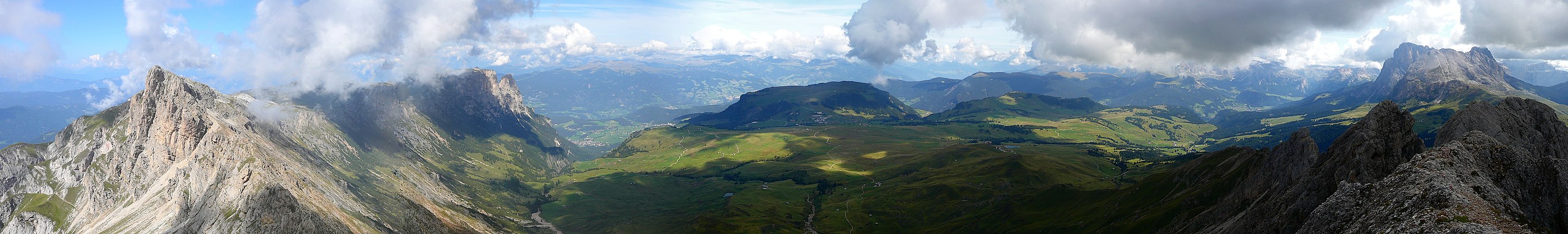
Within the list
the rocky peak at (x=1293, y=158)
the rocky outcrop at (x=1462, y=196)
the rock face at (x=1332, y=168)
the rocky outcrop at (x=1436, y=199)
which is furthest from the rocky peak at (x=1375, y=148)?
the rocky outcrop at (x=1462, y=196)

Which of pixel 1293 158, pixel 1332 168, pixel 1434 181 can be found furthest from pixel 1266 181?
pixel 1434 181

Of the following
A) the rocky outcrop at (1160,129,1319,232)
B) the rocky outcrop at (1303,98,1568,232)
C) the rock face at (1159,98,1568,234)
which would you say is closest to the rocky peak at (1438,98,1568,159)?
the rock face at (1159,98,1568,234)

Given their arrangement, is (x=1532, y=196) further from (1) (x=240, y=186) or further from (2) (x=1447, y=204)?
(1) (x=240, y=186)

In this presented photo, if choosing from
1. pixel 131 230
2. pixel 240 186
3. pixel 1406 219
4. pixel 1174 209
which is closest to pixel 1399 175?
pixel 1406 219

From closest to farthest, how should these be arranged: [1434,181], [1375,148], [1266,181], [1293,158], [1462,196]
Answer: [1462,196]
[1434,181]
[1375,148]
[1293,158]
[1266,181]

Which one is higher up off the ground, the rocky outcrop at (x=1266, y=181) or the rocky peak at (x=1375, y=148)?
the rocky peak at (x=1375, y=148)

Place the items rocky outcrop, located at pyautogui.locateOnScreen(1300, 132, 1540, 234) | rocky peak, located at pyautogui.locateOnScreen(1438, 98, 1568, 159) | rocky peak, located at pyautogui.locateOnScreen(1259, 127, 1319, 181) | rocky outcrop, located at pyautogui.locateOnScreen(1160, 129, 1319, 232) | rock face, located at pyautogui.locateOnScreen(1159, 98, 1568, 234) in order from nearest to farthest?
rocky outcrop, located at pyautogui.locateOnScreen(1300, 132, 1540, 234), rock face, located at pyautogui.locateOnScreen(1159, 98, 1568, 234), rocky peak, located at pyautogui.locateOnScreen(1438, 98, 1568, 159), rocky outcrop, located at pyautogui.locateOnScreen(1160, 129, 1319, 232), rocky peak, located at pyautogui.locateOnScreen(1259, 127, 1319, 181)

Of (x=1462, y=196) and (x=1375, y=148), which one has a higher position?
(x=1375, y=148)

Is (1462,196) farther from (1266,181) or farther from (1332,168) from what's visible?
(1266,181)

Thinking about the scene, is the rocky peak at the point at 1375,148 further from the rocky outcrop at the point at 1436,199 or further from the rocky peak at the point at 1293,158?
the rocky outcrop at the point at 1436,199

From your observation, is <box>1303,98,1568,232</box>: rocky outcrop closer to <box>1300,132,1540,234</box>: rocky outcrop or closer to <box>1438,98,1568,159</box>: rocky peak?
<box>1300,132,1540,234</box>: rocky outcrop

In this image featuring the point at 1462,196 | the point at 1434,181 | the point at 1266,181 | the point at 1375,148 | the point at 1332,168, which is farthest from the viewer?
the point at 1266,181
